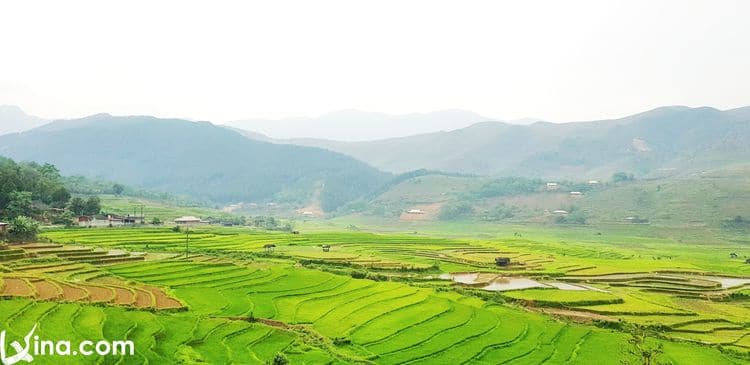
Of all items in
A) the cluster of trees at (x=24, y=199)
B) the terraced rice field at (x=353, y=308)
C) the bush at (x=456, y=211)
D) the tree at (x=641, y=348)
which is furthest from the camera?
the bush at (x=456, y=211)

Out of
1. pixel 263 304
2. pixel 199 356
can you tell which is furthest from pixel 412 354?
pixel 263 304

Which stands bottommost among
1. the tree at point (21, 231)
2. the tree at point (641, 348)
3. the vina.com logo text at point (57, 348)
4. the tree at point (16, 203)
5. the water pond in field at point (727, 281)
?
the water pond in field at point (727, 281)

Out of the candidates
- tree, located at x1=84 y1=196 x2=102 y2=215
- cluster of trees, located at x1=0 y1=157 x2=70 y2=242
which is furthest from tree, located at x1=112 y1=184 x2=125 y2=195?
tree, located at x1=84 y1=196 x2=102 y2=215

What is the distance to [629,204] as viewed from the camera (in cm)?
14962

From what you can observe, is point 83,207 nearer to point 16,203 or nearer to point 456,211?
point 16,203

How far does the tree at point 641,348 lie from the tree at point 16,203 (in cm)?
6414

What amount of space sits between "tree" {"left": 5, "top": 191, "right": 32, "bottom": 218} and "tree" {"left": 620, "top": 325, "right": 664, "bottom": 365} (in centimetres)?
6414

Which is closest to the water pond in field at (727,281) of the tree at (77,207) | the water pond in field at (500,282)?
the water pond in field at (500,282)

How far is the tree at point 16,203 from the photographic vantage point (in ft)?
226

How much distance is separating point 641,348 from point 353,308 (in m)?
16.1

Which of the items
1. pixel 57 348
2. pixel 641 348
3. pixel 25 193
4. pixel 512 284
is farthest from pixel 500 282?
pixel 25 193

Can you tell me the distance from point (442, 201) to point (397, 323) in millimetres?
149461

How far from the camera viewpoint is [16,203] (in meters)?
69.9

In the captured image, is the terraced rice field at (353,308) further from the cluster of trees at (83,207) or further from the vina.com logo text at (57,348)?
the cluster of trees at (83,207)
